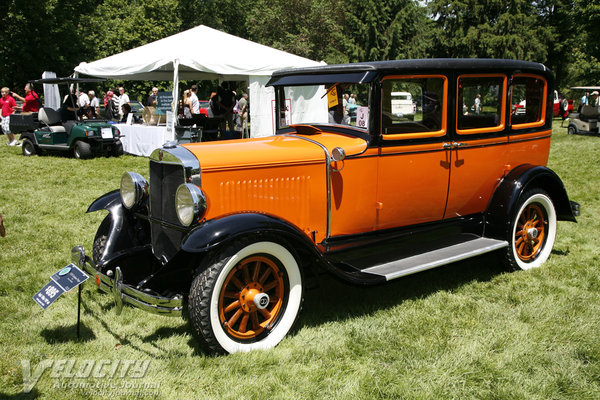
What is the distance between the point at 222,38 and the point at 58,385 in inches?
431

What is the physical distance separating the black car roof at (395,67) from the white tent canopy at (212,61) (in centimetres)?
712

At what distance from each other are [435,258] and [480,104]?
1564 millimetres

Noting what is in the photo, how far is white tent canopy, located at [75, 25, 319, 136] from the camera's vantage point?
11.2 m

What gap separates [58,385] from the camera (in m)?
2.97

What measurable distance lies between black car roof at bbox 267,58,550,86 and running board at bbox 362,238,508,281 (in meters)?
1.47

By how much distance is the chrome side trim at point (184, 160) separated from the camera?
3385mm

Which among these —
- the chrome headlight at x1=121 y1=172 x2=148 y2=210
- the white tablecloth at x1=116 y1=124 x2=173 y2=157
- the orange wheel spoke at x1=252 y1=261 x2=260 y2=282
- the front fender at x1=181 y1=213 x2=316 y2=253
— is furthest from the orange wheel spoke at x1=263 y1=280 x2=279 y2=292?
the white tablecloth at x1=116 y1=124 x2=173 y2=157

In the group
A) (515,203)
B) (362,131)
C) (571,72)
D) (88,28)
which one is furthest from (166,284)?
(571,72)

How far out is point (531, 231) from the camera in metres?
4.81

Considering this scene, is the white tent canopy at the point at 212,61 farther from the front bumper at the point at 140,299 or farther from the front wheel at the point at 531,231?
the front bumper at the point at 140,299

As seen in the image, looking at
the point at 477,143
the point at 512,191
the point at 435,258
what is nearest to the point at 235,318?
the point at 435,258

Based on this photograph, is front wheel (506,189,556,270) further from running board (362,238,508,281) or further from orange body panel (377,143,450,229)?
orange body panel (377,143,450,229)

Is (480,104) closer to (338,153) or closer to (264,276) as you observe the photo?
(338,153)

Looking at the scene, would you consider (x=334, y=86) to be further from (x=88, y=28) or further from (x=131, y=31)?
(x=131, y=31)
